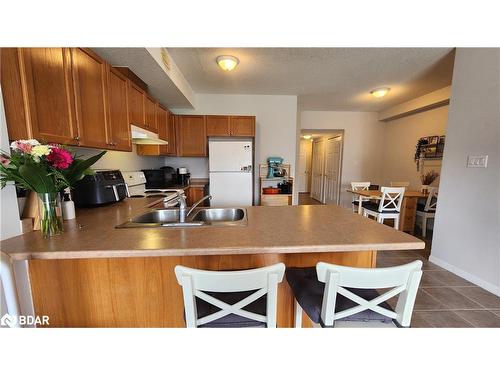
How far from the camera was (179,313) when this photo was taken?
108 centimetres

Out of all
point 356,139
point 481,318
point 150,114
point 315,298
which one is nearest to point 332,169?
point 356,139

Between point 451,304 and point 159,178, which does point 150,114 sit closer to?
point 159,178

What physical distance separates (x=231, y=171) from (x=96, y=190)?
200cm

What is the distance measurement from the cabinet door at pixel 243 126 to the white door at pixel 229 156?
11.8 inches

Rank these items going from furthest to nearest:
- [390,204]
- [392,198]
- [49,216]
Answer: [390,204]
[392,198]
[49,216]

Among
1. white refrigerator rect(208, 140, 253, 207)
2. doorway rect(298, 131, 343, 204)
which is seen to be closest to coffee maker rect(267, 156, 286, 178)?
white refrigerator rect(208, 140, 253, 207)

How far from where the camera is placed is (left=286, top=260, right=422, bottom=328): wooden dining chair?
0.68 meters

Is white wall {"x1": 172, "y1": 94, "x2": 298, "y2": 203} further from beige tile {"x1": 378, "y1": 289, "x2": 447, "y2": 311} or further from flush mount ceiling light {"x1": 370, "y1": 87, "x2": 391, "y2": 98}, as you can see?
beige tile {"x1": 378, "y1": 289, "x2": 447, "y2": 311}

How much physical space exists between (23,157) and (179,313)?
1.05m

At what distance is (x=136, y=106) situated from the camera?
2129mm

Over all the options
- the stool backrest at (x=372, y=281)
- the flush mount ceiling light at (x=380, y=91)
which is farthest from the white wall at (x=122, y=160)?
the flush mount ceiling light at (x=380, y=91)

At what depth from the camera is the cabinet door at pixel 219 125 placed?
3.56m
